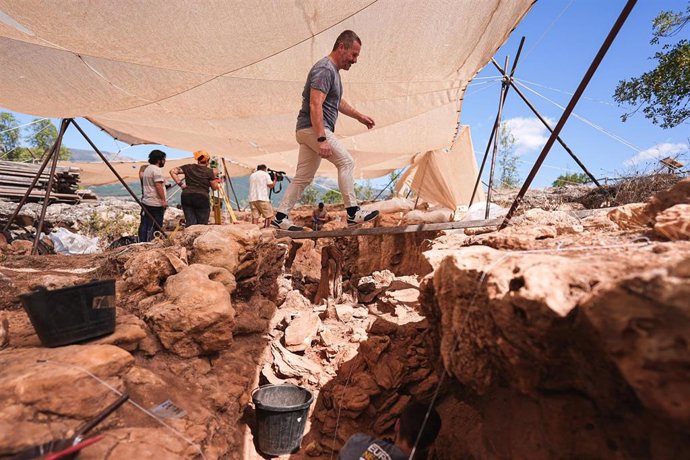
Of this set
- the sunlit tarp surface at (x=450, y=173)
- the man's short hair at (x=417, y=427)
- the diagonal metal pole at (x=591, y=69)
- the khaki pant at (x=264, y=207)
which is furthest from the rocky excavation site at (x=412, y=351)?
the sunlit tarp surface at (x=450, y=173)

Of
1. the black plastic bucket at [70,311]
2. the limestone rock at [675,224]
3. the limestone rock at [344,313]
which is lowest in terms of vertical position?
the limestone rock at [344,313]

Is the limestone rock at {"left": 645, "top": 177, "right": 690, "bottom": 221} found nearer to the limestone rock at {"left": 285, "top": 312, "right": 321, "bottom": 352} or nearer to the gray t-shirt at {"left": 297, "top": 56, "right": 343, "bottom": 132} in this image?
the gray t-shirt at {"left": 297, "top": 56, "right": 343, "bottom": 132}

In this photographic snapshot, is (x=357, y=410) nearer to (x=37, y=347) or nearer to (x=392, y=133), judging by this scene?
(x=37, y=347)

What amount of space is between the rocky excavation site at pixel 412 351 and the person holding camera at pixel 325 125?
3.18 ft

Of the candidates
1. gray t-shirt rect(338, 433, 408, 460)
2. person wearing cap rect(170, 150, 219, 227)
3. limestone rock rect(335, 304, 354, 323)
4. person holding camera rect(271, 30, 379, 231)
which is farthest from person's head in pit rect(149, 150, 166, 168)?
gray t-shirt rect(338, 433, 408, 460)

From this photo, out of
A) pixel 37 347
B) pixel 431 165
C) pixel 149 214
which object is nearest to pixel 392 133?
pixel 431 165

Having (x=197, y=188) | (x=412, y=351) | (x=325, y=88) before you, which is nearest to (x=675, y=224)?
(x=412, y=351)

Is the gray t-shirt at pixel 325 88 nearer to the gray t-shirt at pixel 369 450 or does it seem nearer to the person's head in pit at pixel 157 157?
the gray t-shirt at pixel 369 450

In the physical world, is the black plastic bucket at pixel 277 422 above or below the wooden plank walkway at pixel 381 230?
below

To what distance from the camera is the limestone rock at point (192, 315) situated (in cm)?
279

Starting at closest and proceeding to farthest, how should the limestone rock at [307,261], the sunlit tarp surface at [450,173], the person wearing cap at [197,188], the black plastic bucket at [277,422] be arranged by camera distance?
the black plastic bucket at [277,422], the person wearing cap at [197,188], the limestone rock at [307,261], the sunlit tarp surface at [450,173]

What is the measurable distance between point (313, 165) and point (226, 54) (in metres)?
1.56

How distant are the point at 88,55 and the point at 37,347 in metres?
3.07

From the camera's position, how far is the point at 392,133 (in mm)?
7039
